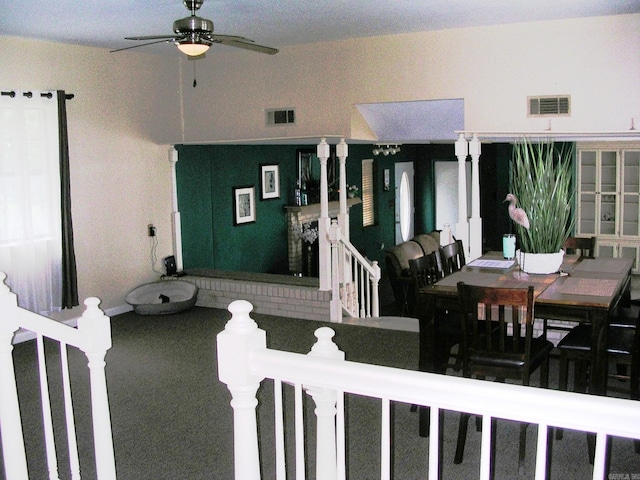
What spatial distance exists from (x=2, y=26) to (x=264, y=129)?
8.33ft

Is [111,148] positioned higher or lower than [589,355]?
higher

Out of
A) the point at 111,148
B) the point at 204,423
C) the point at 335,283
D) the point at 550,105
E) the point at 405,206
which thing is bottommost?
the point at 204,423

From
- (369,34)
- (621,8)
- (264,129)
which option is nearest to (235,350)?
(621,8)

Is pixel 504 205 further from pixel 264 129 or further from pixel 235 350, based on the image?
pixel 235 350

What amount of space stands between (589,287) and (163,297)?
4.67m

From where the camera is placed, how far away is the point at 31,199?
6289mm

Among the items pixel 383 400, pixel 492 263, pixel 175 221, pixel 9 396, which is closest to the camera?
pixel 383 400

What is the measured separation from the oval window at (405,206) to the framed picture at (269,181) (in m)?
4.22

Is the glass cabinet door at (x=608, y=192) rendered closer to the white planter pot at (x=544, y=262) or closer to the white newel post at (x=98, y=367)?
the white planter pot at (x=544, y=262)

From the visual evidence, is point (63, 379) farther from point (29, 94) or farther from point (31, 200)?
point (29, 94)

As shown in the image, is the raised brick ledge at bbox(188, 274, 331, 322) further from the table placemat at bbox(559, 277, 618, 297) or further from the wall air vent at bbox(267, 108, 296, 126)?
the table placemat at bbox(559, 277, 618, 297)

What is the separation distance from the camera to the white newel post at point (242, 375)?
1.73 meters

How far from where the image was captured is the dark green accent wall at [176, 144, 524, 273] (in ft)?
26.5

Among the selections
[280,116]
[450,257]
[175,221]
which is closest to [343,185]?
[280,116]
